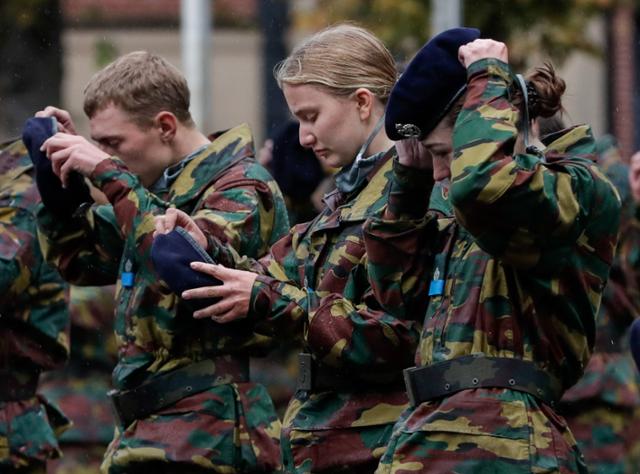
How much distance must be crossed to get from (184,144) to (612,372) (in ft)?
9.43

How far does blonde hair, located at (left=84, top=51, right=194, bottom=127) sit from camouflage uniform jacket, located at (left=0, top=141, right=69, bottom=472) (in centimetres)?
83

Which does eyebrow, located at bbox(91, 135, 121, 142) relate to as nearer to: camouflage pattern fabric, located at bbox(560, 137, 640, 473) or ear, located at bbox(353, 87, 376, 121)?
ear, located at bbox(353, 87, 376, 121)

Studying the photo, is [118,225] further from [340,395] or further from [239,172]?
[340,395]

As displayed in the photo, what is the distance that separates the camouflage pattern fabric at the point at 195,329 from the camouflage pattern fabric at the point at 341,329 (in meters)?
0.42

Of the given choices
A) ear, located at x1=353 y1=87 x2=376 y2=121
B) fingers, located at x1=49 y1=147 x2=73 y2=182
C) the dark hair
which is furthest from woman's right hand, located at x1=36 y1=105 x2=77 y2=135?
the dark hair

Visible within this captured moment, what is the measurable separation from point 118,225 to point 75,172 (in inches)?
9.6

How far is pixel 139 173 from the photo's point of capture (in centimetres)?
668

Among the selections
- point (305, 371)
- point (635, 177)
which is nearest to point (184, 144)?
point (305, 371)

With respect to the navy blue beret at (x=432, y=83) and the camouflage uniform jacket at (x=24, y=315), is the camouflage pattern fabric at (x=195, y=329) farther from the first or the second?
the navy blue beret at (x=432, y=83)

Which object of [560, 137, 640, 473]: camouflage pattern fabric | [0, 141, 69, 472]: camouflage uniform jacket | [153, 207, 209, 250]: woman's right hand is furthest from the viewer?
[560, 137, 640, 473]: camouflage pattern fabric

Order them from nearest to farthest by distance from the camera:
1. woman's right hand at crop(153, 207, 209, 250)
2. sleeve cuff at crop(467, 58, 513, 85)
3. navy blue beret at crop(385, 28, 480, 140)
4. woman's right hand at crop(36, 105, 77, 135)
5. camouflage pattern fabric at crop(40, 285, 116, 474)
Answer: sleeve cuff at crop(467, 58, 513, 85) → navy blue beret at crop(385, 28, 480, 140) → woman's right hand at crop(153, 207, 209, 250) → woman's right hand at crop(36, 105, 77, 135) → camouflage pattern fabric at crop(40, 285, 116, 474)

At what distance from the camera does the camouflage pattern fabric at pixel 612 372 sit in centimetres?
841

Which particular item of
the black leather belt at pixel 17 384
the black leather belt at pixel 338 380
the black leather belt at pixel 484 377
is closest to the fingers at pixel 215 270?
the black leather belt at pixel 338 380

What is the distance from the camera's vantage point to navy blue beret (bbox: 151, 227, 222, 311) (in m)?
5.59
